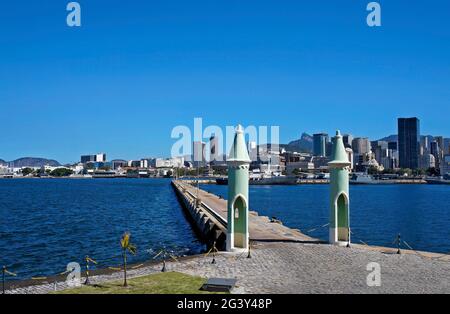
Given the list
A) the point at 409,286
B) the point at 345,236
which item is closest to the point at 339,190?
the point at 345,236

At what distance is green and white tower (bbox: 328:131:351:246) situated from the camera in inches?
967

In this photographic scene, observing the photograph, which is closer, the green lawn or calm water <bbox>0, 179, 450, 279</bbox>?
the green lawn

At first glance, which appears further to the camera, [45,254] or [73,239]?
[73,239]

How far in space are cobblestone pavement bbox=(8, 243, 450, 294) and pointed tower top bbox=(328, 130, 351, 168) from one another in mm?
4587

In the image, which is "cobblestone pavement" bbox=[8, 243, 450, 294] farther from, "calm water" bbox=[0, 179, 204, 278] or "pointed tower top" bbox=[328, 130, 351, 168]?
"calm water" bbox=[0, 179, 204, 278]

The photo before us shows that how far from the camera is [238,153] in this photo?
77.6ft

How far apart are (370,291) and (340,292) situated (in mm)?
1022

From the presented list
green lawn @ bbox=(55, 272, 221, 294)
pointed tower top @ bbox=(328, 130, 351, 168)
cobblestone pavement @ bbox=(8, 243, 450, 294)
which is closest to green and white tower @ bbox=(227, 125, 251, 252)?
cobblestone pavement @ bbox=(8, 243, 450, 294)

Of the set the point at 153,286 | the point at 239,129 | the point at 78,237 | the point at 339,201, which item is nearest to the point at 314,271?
the point at 153,286

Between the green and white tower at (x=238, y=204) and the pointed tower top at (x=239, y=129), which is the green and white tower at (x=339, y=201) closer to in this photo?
the green and white tower at (x=238, y=204)

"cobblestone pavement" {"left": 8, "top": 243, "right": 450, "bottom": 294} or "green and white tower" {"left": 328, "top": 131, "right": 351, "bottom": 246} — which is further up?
"green and white tower" {"left": 328, "top": 131, "right": 351, "bottom": 246}

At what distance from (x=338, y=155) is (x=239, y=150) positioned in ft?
19.1

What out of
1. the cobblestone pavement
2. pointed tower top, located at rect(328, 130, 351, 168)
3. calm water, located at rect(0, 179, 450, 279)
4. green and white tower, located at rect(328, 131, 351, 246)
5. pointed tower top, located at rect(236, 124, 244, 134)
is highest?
pointed tower top, located at rect(236, 124, 244, 134)
